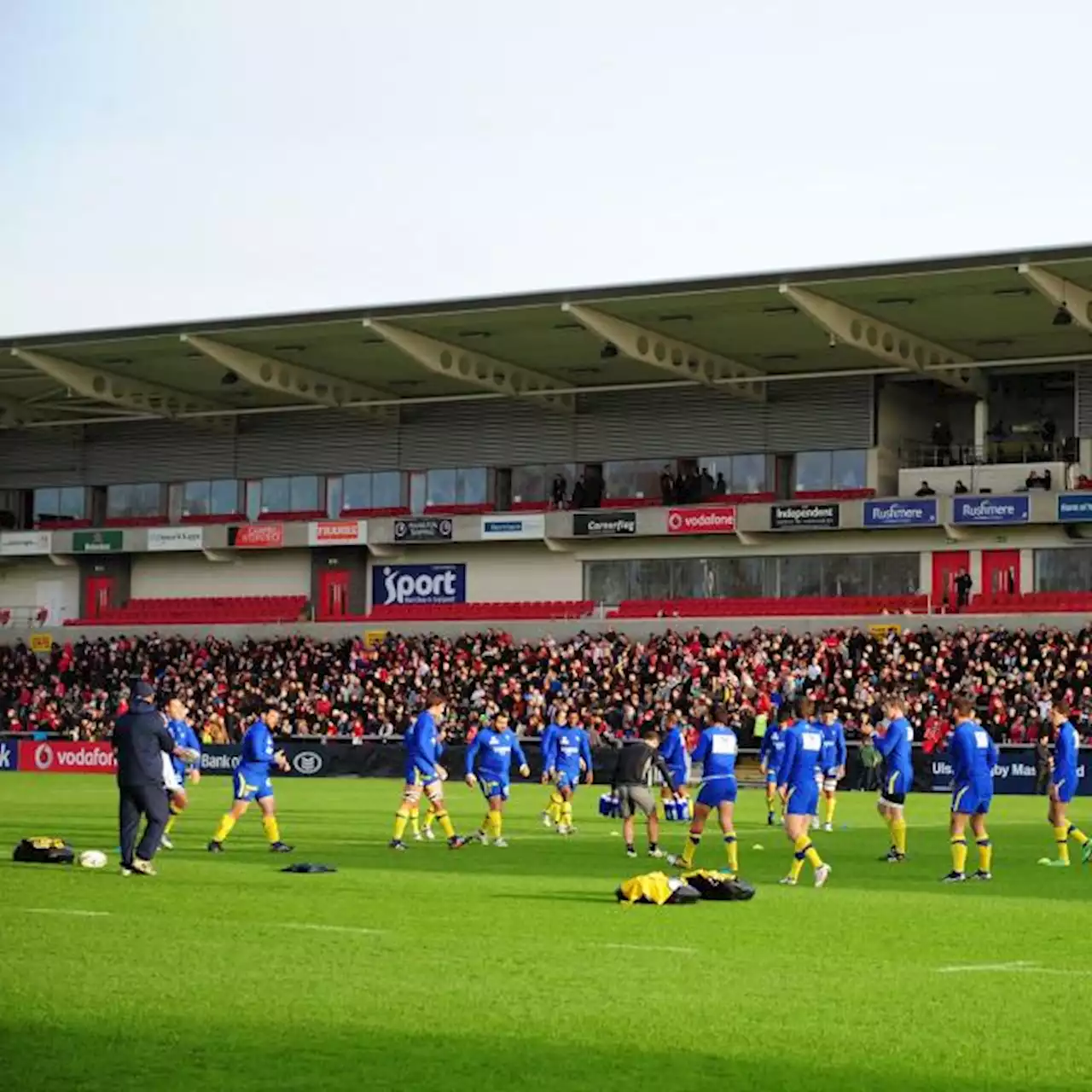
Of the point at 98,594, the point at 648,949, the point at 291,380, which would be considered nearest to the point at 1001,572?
the point at 291,380

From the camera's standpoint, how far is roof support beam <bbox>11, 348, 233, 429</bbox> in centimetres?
6681

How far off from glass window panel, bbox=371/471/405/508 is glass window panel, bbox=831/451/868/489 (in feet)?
51.5

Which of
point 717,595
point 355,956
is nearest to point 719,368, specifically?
point 717,595

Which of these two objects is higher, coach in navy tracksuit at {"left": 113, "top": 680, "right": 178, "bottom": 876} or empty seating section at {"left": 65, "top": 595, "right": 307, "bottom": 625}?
empty seating section at {"left": 65, "top": 595, "right": 307, "bottom": 625}

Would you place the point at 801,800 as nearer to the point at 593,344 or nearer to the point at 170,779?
the point at 170,779

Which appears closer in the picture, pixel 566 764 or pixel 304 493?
pixel 566 764

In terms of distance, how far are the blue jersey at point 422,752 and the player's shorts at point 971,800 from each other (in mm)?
7514

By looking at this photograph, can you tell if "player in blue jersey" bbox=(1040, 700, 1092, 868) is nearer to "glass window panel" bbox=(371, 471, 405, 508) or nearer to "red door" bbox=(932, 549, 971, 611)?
"red door" bbox=(932, 549, 971, 611)

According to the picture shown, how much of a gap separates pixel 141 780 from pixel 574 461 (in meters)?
48.9

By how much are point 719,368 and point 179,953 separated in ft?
167

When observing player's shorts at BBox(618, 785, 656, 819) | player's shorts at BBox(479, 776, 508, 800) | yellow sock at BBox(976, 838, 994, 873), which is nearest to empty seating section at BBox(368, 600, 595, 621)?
player's shorts at BBox(479, 776, 508, 800)

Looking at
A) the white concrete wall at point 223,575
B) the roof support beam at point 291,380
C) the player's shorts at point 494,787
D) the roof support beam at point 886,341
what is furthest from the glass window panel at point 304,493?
the player's shorts at point 494,787

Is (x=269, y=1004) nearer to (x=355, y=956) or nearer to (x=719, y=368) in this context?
(x=355, y=956)

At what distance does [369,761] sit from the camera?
55.6m
